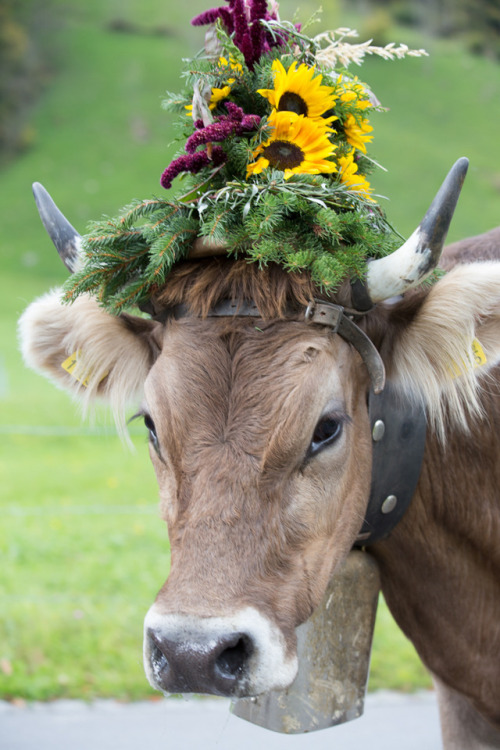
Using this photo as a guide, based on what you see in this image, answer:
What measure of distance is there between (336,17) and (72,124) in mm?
18902

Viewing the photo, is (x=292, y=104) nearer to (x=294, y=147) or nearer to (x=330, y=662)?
(x=294, y=147)

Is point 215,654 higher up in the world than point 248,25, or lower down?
lower down

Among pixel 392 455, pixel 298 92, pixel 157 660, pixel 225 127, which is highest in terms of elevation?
pixel 298 92

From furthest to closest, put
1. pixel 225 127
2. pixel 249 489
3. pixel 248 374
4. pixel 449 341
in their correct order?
1. pixel 449 341
2. pixel 225 127
3. pixel 248 374
4. pixel 249 489

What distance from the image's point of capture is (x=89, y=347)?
306 cm

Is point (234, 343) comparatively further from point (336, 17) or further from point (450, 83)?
point (336, 17)

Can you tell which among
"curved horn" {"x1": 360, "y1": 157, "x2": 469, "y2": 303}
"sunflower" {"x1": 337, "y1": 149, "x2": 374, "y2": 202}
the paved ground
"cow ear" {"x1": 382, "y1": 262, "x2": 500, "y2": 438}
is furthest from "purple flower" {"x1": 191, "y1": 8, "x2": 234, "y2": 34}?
the paved ground

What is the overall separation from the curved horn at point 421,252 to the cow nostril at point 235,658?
1.11m

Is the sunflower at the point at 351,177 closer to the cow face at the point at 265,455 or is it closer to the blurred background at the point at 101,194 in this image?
the cow face at the point at 265,455

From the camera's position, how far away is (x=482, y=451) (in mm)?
2908

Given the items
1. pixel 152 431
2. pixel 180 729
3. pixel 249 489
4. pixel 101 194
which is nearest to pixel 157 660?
pixel 249 489

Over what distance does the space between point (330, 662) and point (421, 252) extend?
1.55 m

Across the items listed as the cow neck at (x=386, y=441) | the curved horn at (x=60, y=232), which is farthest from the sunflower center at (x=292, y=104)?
the curved horn at (x=60, y=232)

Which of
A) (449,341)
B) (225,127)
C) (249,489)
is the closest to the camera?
(249,489)
